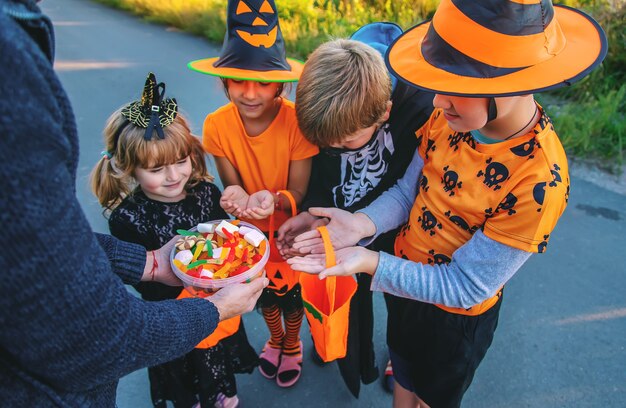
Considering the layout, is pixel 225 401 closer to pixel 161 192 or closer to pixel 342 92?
pixel 161 192

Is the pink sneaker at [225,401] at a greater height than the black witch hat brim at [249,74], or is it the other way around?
the black witch hat brim at [249,74]

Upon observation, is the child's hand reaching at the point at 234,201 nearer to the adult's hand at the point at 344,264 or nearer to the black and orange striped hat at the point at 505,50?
the adult's hand at the point at 344,264

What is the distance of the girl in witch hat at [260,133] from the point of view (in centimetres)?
171

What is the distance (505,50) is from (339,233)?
806mm

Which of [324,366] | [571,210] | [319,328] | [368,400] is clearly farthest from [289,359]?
[571,210]

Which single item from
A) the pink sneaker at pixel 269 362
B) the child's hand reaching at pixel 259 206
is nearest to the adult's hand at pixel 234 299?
the child's hand reaching at pixel 259 206

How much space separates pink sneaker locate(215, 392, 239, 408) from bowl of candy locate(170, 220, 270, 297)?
2.93 feet

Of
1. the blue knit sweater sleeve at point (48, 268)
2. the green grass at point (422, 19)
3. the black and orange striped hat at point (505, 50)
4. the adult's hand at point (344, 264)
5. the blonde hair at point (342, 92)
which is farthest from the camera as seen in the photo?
the green grass at point (422, 19)

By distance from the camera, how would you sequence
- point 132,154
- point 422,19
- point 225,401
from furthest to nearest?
point 422,19
point 225,401
point 132,154

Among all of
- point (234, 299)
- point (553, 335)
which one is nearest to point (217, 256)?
point (234, 299)

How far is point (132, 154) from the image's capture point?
65.6 inches

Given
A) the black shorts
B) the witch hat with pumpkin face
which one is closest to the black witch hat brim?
the witch hat with pumpkin face

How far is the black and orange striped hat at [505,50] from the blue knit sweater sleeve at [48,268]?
0.84 meters

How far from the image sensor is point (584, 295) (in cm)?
264
